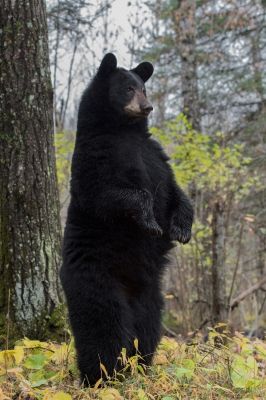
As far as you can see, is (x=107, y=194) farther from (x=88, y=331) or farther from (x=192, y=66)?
(x=192, y=66)

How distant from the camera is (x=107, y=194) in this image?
3148mm

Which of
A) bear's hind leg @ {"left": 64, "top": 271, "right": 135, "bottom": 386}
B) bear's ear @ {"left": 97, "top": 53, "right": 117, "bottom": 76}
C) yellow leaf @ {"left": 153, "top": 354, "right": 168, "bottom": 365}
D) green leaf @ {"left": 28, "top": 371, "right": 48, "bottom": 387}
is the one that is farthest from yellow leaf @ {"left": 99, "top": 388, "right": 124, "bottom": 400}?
bear's ear @ {"left": 97, "top": 53, "right": 117, "bottom": 76}

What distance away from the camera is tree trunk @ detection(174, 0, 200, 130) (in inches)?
409

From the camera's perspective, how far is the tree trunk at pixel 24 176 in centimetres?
407

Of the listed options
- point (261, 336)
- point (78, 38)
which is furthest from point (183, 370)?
point (78, 38)

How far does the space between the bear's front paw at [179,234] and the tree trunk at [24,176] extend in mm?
1256

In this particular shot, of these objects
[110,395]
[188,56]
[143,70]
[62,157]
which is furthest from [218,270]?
[188,56]

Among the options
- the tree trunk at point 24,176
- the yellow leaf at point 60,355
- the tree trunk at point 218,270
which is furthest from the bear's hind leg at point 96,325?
the tree trunk at point 218,270

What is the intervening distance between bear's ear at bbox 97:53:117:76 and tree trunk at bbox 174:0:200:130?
267 inches

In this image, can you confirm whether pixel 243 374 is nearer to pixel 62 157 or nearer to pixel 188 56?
pixel 62 157

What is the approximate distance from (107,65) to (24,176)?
1143 mm

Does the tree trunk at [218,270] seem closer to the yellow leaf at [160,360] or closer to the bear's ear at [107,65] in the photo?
the yellow leaf at [160,360]

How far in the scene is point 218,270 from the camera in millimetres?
Answer: 6625

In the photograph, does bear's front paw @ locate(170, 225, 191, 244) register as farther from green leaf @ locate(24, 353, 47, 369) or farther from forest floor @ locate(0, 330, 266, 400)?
green leaf @ locate(24, 353, 47, 369)
